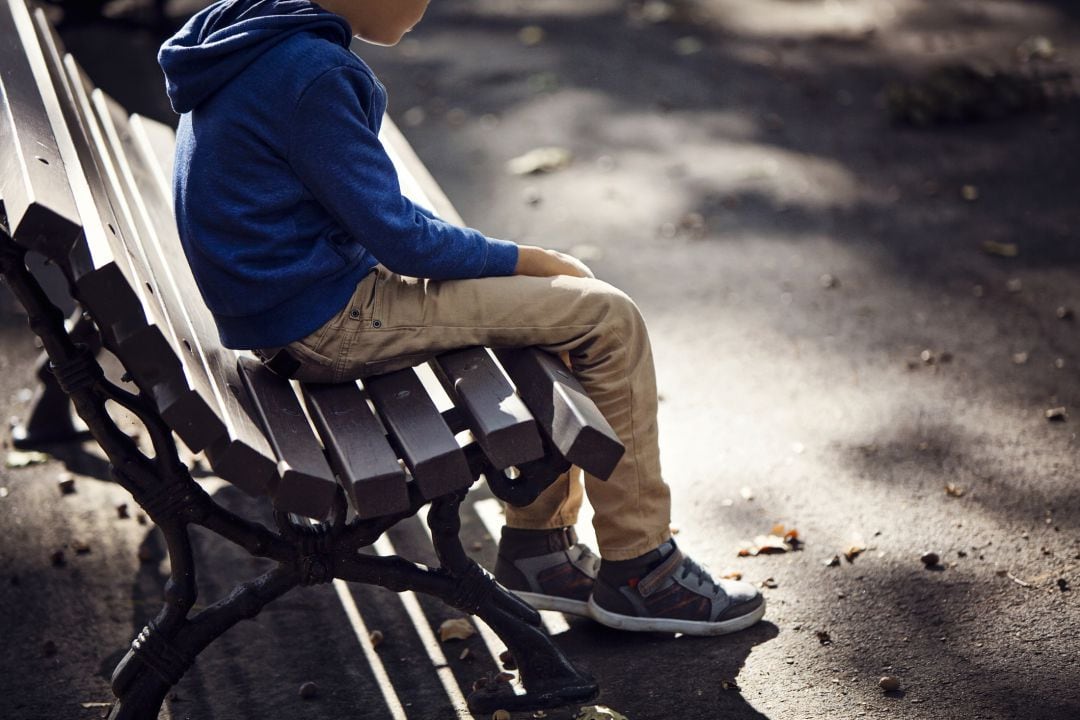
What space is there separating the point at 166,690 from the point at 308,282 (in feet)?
3.26

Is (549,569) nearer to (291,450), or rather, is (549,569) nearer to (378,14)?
(291,450)

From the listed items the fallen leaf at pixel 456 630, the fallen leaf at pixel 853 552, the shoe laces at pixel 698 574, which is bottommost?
the fallen leaf at pixel 456 630

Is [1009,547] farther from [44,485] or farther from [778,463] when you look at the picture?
[44,485]

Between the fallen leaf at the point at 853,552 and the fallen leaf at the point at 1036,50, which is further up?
the fallen leaf at the point at 853,552

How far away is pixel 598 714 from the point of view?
279 cm

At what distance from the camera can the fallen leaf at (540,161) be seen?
6.27 meters

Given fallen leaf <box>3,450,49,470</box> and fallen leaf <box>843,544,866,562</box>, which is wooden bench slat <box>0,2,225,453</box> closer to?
fallen leaf <box>3,450,49,470</box>

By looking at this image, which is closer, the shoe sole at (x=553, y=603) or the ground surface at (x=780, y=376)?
the ground surface at (x=780, y=376)

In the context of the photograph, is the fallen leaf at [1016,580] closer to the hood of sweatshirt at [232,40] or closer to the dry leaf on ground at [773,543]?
the dry leaf on ground at [773,543]

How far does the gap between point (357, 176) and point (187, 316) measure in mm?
565

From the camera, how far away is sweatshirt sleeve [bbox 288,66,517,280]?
96.4 inches

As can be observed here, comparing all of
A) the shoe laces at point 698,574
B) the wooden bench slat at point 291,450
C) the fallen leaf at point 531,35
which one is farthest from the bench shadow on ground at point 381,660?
the fallen leaf at point 531,35

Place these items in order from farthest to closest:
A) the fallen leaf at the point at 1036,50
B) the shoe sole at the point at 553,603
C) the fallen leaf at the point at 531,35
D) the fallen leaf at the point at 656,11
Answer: the fallen leaf at the point at 656,11 → the fallen leaf at the point at 531,35 → the fallen leaf at the point at 1036,50 → the shoe sole at the point at 553,603

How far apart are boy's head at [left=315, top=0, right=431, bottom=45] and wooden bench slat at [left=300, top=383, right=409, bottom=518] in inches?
31.9
